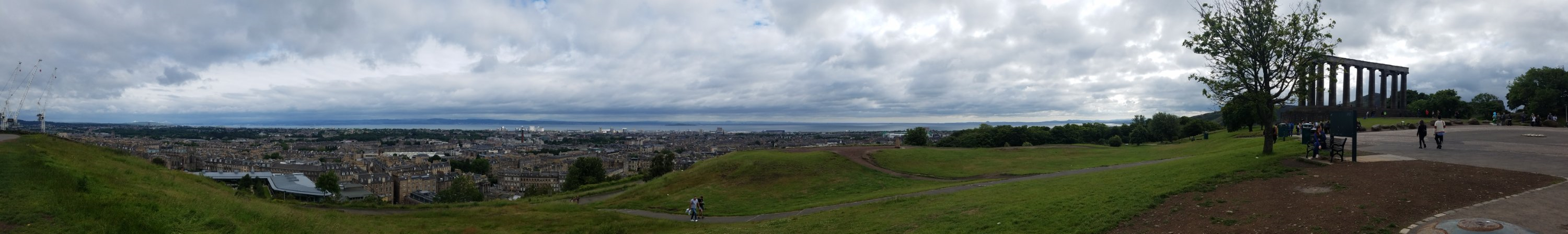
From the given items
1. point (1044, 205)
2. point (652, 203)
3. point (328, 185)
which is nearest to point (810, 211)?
point (1044, 205)

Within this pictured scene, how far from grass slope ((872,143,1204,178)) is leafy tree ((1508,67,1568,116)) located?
28271 millimetres

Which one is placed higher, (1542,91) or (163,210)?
(1542,91)

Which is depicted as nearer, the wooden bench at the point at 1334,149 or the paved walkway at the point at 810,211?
the wooden bench at the point at 1334,149

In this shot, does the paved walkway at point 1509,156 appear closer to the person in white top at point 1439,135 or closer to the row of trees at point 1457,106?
the person in white top at point 1439,135

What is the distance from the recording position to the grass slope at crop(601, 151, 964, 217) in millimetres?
24203

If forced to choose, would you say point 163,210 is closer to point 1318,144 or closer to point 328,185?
point 1318,144

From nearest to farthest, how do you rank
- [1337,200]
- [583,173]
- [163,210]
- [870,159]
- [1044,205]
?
[1337,200], [163,210], [1044,205], [870,159], [583,173]

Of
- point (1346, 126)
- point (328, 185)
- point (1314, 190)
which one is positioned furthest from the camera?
point (328, 185)

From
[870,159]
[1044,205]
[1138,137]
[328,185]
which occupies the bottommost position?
[328,185]

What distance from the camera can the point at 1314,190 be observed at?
11969 mm

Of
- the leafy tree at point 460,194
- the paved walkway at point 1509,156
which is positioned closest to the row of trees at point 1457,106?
the paved walkway at point 1509,156

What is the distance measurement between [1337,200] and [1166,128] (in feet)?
233

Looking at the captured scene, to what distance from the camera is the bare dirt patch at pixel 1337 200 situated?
9000 mm

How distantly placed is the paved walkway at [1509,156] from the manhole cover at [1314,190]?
2.20 meters
